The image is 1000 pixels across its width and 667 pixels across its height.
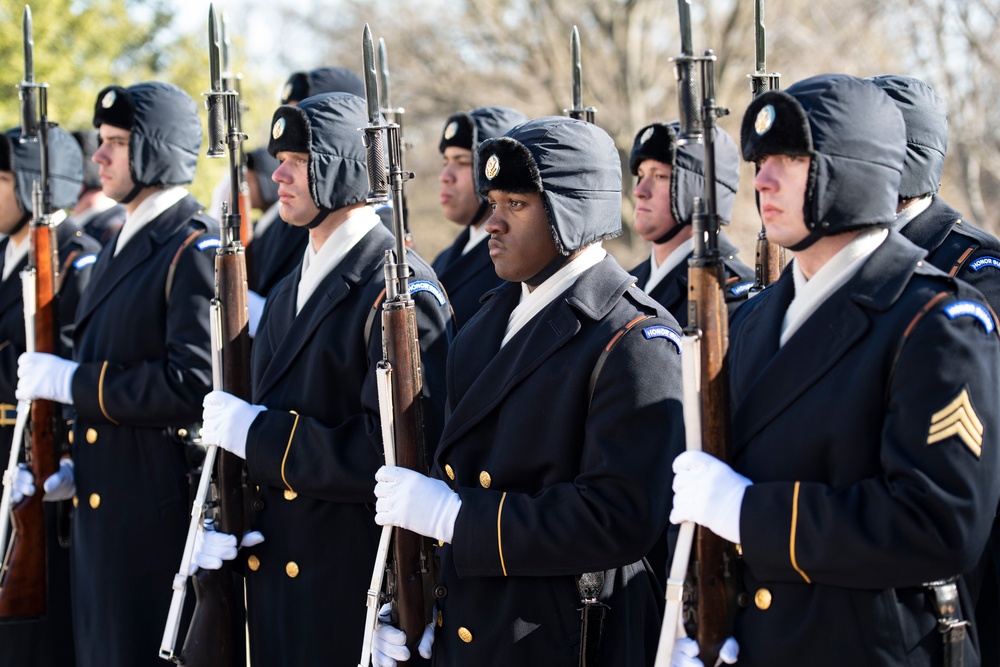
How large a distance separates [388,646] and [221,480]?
1149 mm

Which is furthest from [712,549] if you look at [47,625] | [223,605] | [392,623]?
[47,625]

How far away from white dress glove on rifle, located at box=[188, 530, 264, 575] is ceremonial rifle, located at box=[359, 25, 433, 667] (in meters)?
0.86

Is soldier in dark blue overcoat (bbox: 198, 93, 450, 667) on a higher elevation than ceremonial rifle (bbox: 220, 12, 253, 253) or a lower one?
lower

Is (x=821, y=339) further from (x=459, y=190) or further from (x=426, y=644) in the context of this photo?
(x=459, y=190)

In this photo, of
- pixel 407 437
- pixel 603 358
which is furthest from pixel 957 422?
pixel 407 437

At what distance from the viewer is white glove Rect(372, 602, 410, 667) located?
154 inches

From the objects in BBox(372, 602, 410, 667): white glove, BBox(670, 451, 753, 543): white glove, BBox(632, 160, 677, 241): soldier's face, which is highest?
BBox(632, 160, 677, 241): soldier's face

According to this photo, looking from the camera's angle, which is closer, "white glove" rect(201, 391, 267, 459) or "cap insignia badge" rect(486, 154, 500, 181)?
"cap insignia badge" rect(486, 154, 500, 181)

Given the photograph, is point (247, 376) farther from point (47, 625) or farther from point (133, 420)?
point (47, 625)

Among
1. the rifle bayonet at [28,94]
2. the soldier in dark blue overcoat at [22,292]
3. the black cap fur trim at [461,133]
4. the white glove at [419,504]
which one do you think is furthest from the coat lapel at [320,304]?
the rifle bayonet at [28,94]

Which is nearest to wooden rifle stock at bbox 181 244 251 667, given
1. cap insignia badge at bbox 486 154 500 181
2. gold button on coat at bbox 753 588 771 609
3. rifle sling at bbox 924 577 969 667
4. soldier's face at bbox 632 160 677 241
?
cap insignia badge at bbox 486 154 500 181

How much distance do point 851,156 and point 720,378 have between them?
0.62 meters

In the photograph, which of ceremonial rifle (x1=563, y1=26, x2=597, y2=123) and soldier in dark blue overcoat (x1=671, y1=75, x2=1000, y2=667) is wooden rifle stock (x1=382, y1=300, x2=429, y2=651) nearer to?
soldier in dark blue overcoat (x1=671, y1=75, x2=1000, y2=667)

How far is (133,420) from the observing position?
5.27 meters
